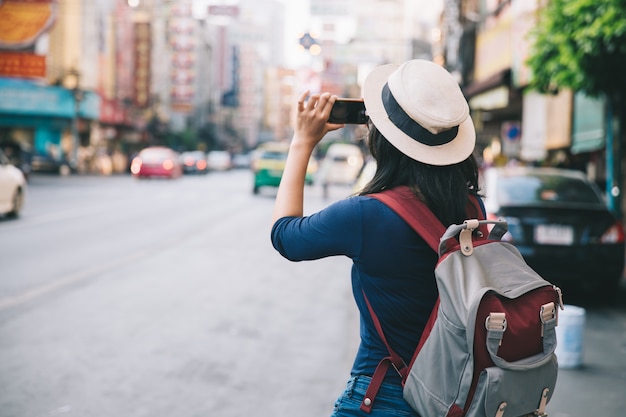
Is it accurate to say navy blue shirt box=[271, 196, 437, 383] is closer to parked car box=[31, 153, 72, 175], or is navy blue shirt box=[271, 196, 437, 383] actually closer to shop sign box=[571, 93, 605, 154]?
shop sign box=[571, 93, 605, 154]

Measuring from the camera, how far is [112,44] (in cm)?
6762

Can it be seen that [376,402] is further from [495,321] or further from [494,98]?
[494,98]

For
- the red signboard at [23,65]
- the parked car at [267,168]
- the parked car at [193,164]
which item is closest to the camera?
the parked car at [267,168]

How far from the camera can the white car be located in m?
17.2

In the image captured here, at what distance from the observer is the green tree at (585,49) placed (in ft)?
36.7

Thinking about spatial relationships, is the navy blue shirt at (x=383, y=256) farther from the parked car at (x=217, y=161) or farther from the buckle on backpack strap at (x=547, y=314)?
the parked car at (x=217, y=161)

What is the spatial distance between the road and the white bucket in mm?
100

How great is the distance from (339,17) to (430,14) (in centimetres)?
2158

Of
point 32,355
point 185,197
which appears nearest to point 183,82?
point 185,197

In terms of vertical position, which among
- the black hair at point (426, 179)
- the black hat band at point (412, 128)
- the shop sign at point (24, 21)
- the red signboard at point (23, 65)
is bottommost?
the black hair at point (426, 179)

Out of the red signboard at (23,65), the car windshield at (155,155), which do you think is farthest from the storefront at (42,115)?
the car windshield at (155,155)

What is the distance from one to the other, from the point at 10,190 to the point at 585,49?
37.9 feet

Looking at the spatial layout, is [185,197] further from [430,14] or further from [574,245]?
[430,14]

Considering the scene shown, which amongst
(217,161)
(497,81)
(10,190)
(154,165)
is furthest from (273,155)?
(217,161)
